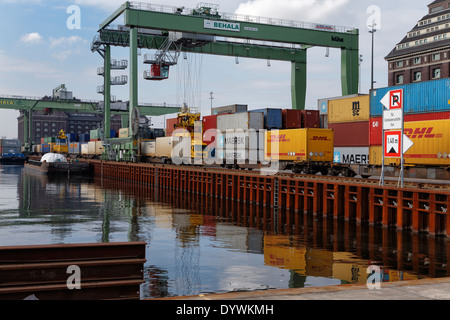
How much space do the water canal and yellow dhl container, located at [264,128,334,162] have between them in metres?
8.07

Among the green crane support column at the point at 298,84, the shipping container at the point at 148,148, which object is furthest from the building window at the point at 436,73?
the shipping container at the point at 148,148

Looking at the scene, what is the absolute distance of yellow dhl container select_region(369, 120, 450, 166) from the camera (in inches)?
1006

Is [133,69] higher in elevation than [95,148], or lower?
higher

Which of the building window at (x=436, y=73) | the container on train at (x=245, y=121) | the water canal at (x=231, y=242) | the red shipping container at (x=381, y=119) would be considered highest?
the building window at (x=436, y=73)

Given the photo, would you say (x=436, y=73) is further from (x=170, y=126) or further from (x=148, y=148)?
(x=148, y=148)

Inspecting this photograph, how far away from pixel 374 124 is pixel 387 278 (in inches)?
788

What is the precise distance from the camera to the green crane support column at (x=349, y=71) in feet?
173

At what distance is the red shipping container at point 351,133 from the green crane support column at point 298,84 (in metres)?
21.2

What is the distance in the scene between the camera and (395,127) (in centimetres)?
Answer: 2081

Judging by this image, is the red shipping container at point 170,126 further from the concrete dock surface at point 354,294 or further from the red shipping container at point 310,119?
the concrete dock surface at point 354,294

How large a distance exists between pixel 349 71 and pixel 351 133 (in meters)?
19.3

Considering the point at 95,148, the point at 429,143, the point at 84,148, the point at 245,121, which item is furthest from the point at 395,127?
the point at 84,148
